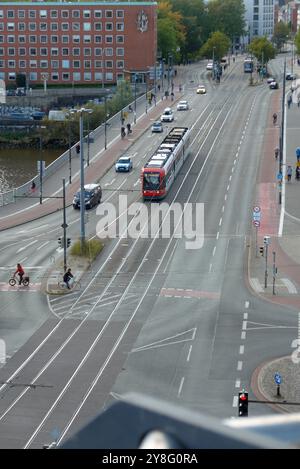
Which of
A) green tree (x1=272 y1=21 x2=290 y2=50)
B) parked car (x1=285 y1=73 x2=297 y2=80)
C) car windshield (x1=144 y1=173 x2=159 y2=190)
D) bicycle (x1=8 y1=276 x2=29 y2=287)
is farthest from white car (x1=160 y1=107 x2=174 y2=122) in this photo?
green tree (x1=272 y1=21 x2=290 y2=50)

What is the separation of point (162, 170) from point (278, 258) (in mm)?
15252

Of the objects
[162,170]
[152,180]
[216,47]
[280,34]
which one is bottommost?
[152,180]

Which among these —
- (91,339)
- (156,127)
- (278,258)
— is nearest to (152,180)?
(278,258)

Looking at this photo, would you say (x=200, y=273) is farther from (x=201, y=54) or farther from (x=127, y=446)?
(x=201, y=54)

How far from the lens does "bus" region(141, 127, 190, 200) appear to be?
56.1 m

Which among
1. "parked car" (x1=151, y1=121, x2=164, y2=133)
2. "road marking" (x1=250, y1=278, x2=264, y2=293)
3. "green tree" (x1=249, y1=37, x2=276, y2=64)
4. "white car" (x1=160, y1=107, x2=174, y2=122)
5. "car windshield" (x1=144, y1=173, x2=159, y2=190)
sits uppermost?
"green tree" (x1=249, y1=37, x2=276, y2=64)

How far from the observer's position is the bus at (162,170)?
56.1m

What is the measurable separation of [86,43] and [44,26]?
604 centimetres

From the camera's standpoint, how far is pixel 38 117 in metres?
107

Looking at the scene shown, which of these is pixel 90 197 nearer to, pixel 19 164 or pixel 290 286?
pixel 290 286

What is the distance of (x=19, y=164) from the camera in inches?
3474

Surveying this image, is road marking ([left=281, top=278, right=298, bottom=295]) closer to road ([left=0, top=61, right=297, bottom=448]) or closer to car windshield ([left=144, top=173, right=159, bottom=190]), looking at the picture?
road ([left=0, top=61, right=297, bottom=448])

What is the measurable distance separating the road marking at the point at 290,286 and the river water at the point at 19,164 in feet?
120

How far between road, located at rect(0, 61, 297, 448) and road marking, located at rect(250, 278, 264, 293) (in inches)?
18.0
